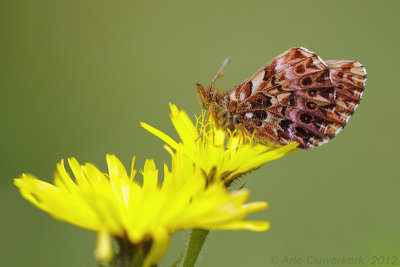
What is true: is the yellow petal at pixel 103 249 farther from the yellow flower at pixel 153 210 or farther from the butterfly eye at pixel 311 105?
the butterfly eye at pixel 311 105

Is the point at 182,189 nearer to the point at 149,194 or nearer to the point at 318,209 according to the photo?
the point at 149,194

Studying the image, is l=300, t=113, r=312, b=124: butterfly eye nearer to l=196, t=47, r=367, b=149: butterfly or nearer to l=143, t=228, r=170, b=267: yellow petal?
l=196, t=47, r=367, b=149: butterfly

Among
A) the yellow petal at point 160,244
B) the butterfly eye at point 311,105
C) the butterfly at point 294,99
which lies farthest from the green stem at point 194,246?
the butterfly eye at point 311,105

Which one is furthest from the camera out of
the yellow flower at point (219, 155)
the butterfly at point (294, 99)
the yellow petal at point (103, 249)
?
the butterfly at point (294, 99)

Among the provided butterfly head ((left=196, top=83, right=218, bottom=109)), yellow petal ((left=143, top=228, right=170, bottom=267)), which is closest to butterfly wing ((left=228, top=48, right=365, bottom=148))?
butterfly head ((left=196, top=83, right=218, bottom=109))

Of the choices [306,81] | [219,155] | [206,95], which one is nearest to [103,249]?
[219,155]

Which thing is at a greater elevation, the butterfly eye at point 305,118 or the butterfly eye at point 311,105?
the butterfly eye at point 311,105
